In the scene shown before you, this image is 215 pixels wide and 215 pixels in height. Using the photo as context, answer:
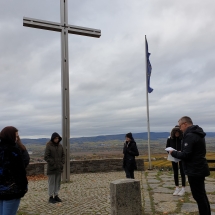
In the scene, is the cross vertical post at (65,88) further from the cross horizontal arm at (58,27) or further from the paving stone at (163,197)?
the paving stone at (163,197)

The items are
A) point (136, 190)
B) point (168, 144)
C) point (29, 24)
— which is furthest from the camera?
point (29, 24)

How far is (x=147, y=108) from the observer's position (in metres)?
13.1

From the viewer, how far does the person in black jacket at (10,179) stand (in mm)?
3193

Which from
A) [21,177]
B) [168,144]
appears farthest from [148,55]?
[21,177]

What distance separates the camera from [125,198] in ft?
15.5

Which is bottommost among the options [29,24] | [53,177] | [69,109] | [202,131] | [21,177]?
[53,177]

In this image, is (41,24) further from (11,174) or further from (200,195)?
(200,195)

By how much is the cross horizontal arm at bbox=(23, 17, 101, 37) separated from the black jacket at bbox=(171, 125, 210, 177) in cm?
674

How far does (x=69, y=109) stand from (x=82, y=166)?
3727 millimetres

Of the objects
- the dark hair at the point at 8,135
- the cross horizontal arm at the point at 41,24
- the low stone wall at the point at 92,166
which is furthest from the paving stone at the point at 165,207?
the cross horizontal arm at the point at 41,24

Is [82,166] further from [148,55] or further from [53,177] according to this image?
[148,55]

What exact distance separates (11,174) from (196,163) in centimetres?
279

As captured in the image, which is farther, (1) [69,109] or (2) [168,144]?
(1) [69,109]

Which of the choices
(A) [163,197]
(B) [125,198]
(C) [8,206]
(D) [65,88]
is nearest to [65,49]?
(D) [65,88]
